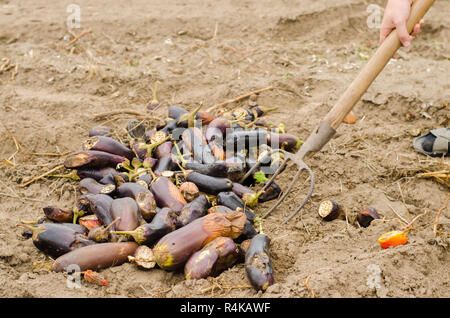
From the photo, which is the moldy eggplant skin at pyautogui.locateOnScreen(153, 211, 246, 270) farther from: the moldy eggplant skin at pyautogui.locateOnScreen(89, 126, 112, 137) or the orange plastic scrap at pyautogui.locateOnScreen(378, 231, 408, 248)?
the moldy eggplant skin at pyautogui.locateOnScreen(89, 126, 112, 137)

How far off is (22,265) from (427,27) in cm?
728

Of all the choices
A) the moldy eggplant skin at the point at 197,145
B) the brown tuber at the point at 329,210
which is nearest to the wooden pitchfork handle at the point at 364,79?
the brown tuber at the point at 329,210

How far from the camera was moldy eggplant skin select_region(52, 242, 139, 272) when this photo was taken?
250 cm

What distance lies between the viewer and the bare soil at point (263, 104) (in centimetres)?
238

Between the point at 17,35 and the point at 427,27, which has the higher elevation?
the point at 17,35

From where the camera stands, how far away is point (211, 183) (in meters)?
3.12

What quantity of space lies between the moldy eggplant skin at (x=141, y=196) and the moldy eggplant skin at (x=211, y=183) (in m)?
0.39

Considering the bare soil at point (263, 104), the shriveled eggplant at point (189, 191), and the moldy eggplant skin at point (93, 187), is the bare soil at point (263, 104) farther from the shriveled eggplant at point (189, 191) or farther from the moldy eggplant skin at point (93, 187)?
the shriveled eggplant at point (189, 191)

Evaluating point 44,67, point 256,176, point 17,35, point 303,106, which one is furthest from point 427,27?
point 17,35

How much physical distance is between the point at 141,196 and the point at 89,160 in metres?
0.67

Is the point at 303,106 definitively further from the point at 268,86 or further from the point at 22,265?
the point at 22,265
